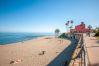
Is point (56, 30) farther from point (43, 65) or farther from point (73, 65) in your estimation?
point (73, 65)

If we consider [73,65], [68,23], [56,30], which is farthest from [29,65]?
[56,30]

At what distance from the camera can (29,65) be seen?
14828 mm

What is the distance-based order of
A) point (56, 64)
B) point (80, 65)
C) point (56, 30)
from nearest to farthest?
point (80, 65) < point (56, 64) < point (56, 30)

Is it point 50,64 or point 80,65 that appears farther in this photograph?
point 50,64

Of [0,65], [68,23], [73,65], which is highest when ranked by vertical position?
[68,23]

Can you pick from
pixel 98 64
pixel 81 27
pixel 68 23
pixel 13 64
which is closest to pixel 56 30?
pixel 68 23

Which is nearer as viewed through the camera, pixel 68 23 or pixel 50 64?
pixel 50 64

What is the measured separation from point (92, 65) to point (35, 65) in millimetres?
7997

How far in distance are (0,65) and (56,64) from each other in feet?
22.3

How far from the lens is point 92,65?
306 inches

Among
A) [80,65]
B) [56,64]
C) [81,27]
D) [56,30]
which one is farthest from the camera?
[56,30]

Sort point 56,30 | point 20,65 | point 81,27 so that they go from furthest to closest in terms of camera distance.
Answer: point 56,30
point 81,27
point 20,65

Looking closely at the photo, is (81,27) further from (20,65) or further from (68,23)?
(20,65)

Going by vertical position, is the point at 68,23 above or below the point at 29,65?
above
